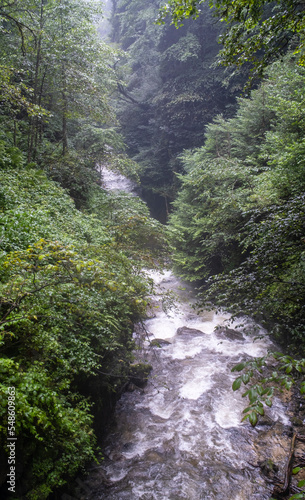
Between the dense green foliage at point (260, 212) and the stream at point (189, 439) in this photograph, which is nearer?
the dense green foliage at point (260, 212)

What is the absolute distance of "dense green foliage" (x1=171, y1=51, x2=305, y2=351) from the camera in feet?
13.5

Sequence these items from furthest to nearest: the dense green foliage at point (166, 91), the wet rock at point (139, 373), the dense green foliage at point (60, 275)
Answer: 1. the dense green foliage at point (166, 91)
2. the wet rock at point (139, 373)
3. the dense green foliage at point (60, 275)

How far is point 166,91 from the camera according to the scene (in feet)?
72.2

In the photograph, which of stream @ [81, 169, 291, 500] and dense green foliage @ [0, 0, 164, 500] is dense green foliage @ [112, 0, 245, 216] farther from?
stream @ [81, 169, 291, 500]

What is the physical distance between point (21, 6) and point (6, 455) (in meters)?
13.0

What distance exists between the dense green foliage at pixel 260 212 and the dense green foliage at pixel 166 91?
5559 mm

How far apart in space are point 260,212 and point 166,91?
69.9 feet

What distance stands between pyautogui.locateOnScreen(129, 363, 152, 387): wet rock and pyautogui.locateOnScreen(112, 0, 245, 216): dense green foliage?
1541 centimetres

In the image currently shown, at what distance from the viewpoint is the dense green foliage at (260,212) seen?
4109 mm

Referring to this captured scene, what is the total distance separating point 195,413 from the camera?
6418 millimetres

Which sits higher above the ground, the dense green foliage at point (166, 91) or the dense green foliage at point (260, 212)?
the dense green foliage at point (166, 91)

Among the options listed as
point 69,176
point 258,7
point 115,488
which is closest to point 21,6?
point 69,176

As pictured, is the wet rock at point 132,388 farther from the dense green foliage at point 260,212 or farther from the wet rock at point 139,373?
the dense green foliage at point 260,212

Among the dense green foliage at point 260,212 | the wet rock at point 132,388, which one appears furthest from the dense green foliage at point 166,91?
the wet rock at point 132,388
